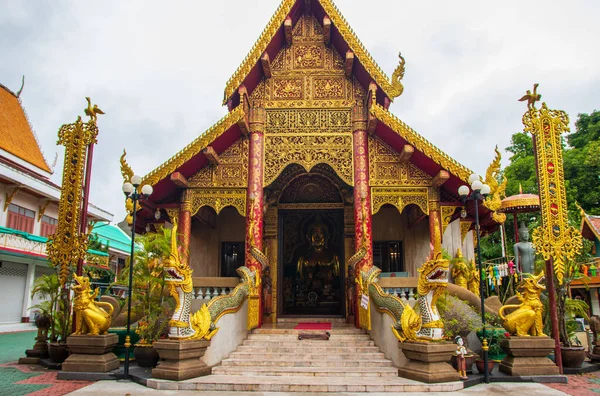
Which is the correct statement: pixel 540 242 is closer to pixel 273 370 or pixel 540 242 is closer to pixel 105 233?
pixel 273 370

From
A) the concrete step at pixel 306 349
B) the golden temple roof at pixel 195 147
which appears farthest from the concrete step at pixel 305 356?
the golden temple roof at pixel 195 147

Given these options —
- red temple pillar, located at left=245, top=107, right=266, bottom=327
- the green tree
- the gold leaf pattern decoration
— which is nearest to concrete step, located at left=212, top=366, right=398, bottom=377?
red temple pillar, located at left=245, top=107, right=266, bottom=327

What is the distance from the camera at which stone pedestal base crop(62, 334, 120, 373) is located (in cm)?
783

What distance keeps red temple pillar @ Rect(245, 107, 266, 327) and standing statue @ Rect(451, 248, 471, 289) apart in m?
4.75

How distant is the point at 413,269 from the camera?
13.1 m

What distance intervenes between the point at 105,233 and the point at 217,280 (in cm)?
2345

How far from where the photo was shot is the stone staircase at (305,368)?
6.85 metres

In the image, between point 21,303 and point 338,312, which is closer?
point 338,312

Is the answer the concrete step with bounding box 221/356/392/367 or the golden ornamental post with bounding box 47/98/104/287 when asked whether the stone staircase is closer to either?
the concrete step with bounding box 221/356/392/367

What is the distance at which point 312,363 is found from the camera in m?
8.06

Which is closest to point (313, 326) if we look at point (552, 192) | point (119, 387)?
point (119, 387)

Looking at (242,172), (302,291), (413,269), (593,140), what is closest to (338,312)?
(302,291)

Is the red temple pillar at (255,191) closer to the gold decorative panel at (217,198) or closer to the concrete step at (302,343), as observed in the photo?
the gold decorative panel at (217,198)

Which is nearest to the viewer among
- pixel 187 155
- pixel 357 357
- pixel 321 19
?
pixel 357 357
